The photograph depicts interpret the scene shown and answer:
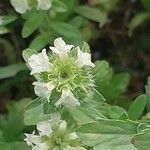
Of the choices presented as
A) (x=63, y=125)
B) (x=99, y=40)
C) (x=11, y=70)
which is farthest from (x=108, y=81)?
(x=63, y=125)

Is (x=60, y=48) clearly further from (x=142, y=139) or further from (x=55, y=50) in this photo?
(x=142, y=139)

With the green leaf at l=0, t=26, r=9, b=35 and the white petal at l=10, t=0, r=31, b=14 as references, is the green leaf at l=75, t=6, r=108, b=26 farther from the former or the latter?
the white petal at l=10, t=0, r=31, b=14

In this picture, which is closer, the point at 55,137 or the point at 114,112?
the point at 55,137

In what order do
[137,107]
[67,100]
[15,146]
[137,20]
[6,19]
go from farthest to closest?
[137,20]
[6,19]
[15,146]
[137,107]
[67,100]

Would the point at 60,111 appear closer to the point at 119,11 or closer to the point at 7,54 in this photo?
the point at 7,54

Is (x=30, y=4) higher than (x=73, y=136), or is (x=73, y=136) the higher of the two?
(x=30, y=4)

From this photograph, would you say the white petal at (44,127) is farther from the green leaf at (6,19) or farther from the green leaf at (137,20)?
the green leaf at (137,20)

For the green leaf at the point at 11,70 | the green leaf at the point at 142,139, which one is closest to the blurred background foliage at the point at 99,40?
the green leaf at the point at 11,70

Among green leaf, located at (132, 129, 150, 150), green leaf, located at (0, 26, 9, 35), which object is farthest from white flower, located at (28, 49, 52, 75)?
green leaf, located at (0, 26, 9, 35)
